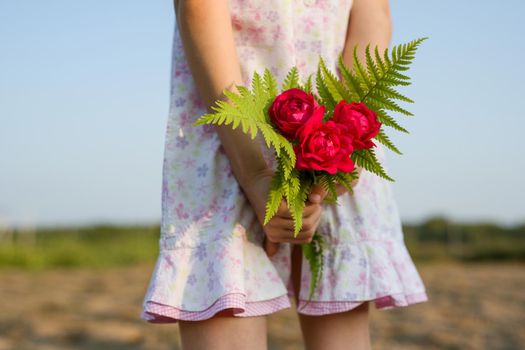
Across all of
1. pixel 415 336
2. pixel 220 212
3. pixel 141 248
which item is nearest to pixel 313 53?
pixel 220 212

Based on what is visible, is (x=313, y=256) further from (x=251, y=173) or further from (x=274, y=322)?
(x=274, y=322)

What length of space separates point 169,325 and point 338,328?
315 cm

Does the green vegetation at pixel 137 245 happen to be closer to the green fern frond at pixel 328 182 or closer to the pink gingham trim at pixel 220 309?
the pink gingham trim at pixel 220 309

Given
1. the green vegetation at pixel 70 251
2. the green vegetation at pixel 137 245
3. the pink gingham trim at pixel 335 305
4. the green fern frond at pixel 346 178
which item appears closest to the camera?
the green fern frond at pixel 346 178

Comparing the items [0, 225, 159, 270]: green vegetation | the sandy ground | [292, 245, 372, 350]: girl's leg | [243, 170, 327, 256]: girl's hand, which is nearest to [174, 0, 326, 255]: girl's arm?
[243, 170, 327, 256]: girl's hand

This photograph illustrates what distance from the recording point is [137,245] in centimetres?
1147

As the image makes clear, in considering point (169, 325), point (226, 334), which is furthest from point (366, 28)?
point (169, 325)

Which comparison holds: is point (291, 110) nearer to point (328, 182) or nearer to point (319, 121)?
point (319, 121)

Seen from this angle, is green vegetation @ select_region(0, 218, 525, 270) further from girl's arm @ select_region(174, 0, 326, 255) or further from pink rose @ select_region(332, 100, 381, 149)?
pink rose @ select_region(332, 100, 381, 149)

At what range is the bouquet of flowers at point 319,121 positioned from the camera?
43.6 inches

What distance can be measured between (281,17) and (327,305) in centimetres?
63

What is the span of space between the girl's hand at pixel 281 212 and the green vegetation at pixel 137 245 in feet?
29.7

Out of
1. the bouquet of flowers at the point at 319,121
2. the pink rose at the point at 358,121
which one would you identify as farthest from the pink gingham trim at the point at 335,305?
the pink rose at the point at 358,121

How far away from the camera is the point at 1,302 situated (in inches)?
220
